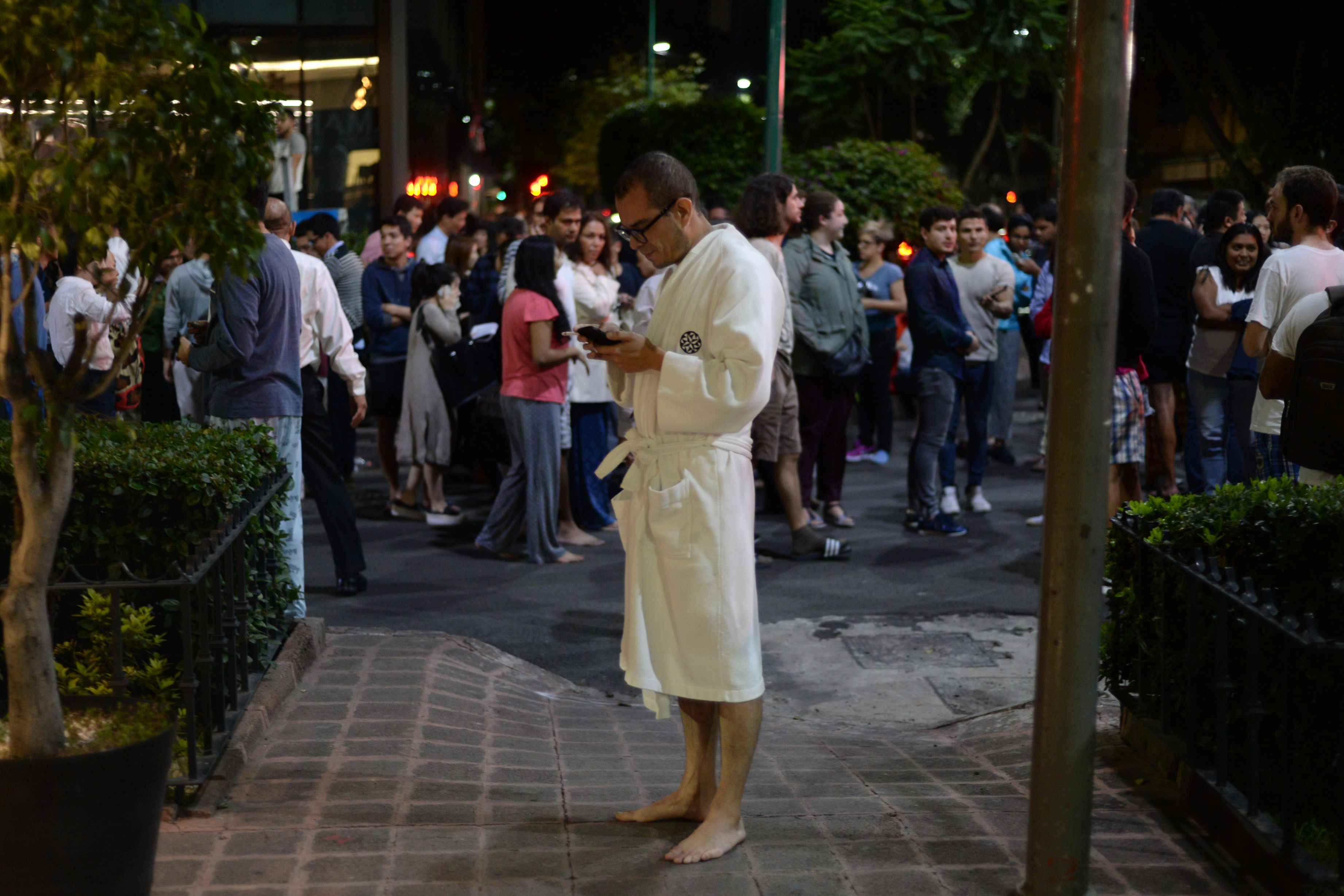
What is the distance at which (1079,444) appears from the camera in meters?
3.28

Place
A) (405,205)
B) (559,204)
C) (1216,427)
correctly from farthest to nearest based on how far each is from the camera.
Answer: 1. (405,205)
2. (559,204)
3. (1216,427)

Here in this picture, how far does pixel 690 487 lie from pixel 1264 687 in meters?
1.84

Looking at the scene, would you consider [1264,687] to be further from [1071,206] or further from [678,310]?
[678,310]

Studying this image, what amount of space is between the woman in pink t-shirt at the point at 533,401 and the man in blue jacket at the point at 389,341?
5.93 ft

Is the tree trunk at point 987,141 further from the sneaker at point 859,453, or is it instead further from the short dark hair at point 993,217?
the sneaker at point 859,453

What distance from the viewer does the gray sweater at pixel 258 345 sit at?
20.5 feet

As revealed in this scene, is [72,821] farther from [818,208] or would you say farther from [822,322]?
[818,208]

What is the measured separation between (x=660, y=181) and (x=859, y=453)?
9299mm

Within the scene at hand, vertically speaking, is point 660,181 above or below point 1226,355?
above

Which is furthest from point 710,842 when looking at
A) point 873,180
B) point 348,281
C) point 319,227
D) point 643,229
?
point 873,180

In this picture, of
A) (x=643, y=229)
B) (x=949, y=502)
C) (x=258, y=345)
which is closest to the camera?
(x=643, y=229)

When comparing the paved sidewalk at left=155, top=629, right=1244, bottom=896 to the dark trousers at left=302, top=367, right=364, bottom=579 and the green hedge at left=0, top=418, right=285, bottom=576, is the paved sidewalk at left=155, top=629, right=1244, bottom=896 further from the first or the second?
the dark trousers at left=302, top=367, right=364, bottom=579

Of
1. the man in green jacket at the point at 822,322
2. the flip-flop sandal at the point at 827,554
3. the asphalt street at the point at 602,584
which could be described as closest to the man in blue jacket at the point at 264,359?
the asphalt street at the point at 602,584

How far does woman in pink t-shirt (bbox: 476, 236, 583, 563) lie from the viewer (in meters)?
8.24
